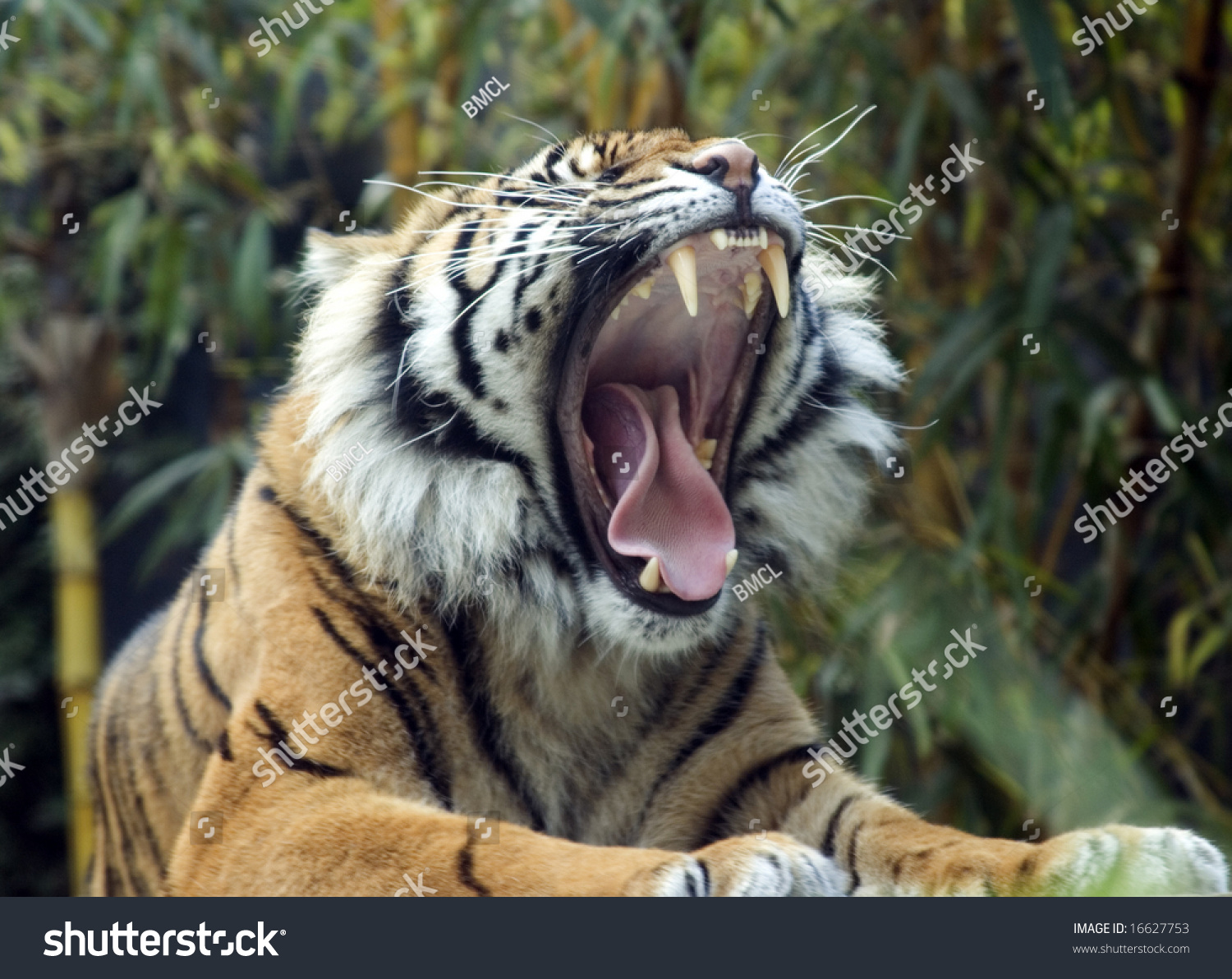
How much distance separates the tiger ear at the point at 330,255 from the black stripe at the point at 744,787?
564 millimetres

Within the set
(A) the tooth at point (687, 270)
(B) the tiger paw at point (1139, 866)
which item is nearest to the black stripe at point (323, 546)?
(A) the tooth at point (687, 270)

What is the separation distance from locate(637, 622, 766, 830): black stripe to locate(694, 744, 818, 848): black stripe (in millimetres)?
45

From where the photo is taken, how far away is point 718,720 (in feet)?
3.63

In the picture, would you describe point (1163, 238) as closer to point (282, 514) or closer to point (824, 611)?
point (824, 611)

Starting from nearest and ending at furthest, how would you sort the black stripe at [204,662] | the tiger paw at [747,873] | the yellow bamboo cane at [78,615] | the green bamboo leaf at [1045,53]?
1. the tiger paw at [747,873]
2. the black stripe at [204,662]
3. the green bamboo leaf at [1045,53]
4. the yellow bamboo cane at [78,615]

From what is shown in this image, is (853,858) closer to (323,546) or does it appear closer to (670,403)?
(670,403)

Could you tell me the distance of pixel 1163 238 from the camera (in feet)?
7.14

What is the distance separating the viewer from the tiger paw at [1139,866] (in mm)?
823

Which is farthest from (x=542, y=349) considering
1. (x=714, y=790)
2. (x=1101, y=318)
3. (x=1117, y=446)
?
(x=1101, y=318)

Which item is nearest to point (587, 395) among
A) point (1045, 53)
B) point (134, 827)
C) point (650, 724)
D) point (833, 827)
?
point (650, 724)

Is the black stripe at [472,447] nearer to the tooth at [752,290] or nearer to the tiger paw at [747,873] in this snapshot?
the tooth at [752,290]

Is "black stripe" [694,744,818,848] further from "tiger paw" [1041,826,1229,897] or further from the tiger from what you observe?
"tiger paw" [1041,826,1229,897]

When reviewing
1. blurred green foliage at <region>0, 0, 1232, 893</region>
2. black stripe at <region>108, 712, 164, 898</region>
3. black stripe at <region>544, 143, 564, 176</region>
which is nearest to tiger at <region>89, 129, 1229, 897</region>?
black stripe at <region>544, 143, 564, 176</region>

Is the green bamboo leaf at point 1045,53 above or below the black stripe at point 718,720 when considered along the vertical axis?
above
